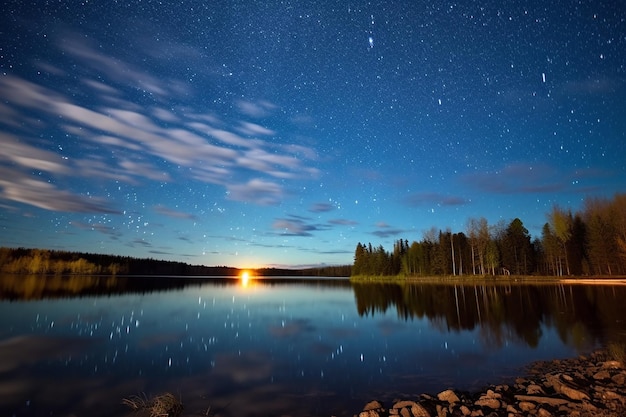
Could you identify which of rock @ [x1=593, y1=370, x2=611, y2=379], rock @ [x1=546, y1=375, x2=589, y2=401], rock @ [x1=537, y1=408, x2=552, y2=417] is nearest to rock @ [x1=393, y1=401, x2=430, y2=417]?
rock @ [x1=537, y1=408, x2=552, y2=417]

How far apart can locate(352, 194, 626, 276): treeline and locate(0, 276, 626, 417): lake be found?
2131 inches

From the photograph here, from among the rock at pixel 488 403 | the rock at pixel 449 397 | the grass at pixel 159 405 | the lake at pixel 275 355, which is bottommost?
the lake at pixel 275 355

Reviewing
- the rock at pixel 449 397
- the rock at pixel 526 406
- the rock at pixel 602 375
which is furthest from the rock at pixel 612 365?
the rock at pixel 449 397

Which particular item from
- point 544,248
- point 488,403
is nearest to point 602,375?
point 488,403

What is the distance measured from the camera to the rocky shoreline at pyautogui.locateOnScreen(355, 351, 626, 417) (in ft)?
31.1

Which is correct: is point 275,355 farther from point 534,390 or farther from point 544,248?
point 544,248

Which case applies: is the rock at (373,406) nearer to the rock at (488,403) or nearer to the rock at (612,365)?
the rock at (488,403)

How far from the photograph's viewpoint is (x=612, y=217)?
78500 mm

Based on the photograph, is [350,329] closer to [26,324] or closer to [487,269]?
[26,324]

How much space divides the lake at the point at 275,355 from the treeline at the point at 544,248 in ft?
178

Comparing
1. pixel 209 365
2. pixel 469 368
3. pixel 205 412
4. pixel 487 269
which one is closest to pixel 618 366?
pixel 469 368

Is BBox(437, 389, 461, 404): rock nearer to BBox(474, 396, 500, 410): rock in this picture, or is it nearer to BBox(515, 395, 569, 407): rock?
BBox(474, 396, 500, 410): rock

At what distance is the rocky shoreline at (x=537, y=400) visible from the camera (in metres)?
9.47

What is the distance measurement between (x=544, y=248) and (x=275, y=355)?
99.4 m
